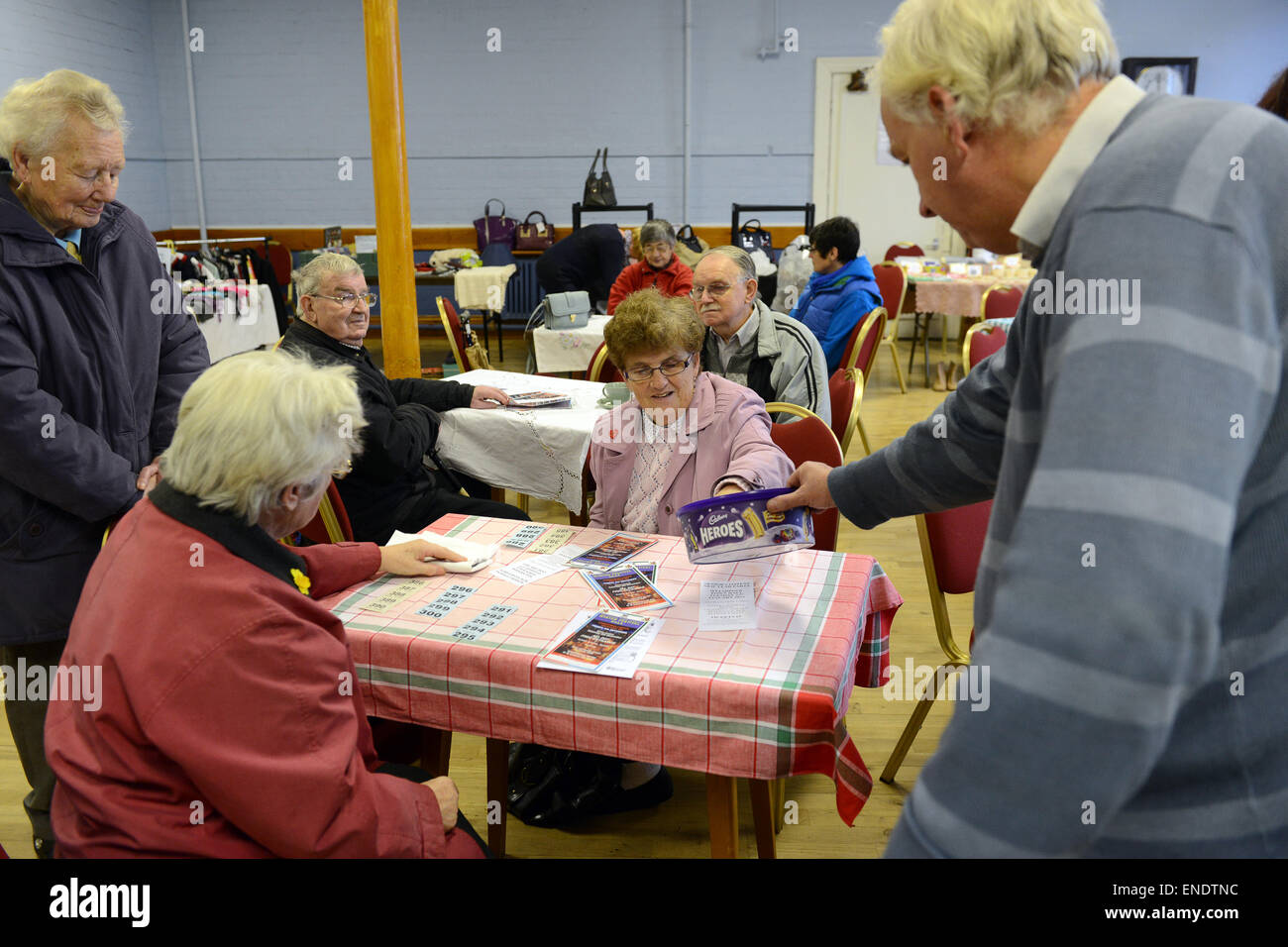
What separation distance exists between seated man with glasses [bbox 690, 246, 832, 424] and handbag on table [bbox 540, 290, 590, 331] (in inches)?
87.7

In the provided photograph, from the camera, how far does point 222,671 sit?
1.25 m

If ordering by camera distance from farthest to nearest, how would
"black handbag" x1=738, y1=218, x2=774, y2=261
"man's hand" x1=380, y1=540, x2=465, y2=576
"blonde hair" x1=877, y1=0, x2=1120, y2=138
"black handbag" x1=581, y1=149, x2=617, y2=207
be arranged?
"black handbag" x1=581, y1=149, x2=617, y2=207, "black handbag" x1=738, y1=218, x2=774, y2=261, "man's hand" x1=380, y1=540, x2=465, y2=576, "blonde hair" x1=877, y1=0, x2=1120, y2=138

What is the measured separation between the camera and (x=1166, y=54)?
9.95 meters

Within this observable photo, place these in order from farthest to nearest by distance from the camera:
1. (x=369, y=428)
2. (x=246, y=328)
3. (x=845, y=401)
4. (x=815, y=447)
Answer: (x=246, y=328) < (x=845, y=401) < (x=369, y=428) < (x=815, y=447)

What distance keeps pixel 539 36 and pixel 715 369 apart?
8123 millimetres

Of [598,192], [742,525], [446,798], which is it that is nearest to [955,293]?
[598,192]

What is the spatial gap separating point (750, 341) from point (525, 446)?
3.22 ft

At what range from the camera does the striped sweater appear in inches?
25.4

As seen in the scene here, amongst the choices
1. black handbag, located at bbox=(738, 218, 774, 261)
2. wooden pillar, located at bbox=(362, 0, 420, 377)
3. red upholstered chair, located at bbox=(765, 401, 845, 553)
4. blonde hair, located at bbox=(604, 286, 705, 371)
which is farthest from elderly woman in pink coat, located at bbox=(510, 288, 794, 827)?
black handbag, located at bbox=(738, 218, 774, 261)

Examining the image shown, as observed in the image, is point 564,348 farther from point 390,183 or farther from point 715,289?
point 715,289

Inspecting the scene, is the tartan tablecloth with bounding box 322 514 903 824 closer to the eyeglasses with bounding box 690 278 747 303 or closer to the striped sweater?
the striped sweater

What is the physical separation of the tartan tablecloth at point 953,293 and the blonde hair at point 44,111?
7.14 meters

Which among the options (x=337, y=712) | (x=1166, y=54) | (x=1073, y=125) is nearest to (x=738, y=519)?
(x=337, y=712)

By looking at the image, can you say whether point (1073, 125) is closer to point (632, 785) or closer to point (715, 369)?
point (632, 785)
